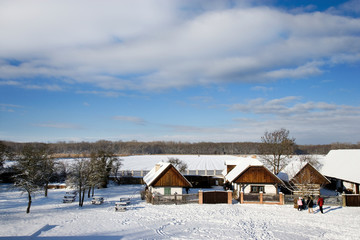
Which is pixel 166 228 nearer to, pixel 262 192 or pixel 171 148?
pixel 262 192

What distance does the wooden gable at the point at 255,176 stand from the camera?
28.7 m

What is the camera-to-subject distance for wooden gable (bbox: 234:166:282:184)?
28.7m

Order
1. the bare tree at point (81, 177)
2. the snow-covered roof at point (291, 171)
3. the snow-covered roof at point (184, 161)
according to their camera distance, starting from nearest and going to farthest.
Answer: the bare tree at point (81, 177) → the snow-covered roof at point (291, 171) → the snow-covered roof at point (184, 161)

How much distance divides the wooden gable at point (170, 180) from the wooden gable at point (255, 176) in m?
6.05

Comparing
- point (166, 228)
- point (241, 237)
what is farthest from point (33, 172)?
point (241, 237)

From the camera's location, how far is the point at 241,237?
1526cm

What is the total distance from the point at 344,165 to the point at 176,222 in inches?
1077

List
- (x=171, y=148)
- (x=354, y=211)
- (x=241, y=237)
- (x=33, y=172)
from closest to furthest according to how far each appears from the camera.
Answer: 1. (x=241, y=237)
2. (x=354, y=211)
3. (x=33, y=172)
4. (x=171, y=148)

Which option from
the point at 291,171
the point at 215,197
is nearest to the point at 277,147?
the point at 291,171

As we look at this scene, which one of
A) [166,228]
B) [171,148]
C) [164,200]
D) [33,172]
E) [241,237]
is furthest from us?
[171,148]

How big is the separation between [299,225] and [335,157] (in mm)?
25586

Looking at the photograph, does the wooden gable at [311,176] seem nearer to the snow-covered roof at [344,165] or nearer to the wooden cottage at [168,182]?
the snow-covered roof at [344,165]

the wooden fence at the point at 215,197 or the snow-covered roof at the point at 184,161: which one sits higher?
the snow-covered roof at the point at 184,161

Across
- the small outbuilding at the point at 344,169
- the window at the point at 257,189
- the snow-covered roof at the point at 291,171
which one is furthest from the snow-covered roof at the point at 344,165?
the window at the point at 257,189
